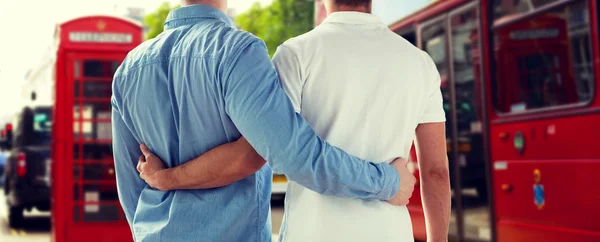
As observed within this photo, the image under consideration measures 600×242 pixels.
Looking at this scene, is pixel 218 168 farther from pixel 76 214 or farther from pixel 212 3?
pixel 76 214

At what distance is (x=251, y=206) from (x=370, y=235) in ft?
1.14

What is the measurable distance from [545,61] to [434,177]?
143 inches

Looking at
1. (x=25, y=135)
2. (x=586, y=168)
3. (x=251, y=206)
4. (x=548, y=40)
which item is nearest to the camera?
(x=251, y=206)

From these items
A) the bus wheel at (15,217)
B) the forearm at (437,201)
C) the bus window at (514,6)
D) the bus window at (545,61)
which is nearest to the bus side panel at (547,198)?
the bus window at (545,61)

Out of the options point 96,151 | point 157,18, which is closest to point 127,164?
point 96,151

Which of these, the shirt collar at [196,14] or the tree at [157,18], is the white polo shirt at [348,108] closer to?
the shirt collar at [196,14]

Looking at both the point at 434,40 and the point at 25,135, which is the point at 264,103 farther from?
the point at 25,135

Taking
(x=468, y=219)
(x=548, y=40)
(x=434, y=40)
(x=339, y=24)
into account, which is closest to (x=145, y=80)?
(x=339, y=24)

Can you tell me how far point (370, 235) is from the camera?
2.39m

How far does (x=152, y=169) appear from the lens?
250 cm

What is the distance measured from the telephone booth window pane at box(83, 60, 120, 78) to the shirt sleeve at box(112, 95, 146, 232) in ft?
21.4

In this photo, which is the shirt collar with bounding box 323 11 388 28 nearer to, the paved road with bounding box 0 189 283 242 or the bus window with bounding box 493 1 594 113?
the bus window with bounding box 493 1 594 113

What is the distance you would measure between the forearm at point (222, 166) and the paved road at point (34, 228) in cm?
860

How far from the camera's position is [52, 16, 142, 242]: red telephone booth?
905 centimetres
